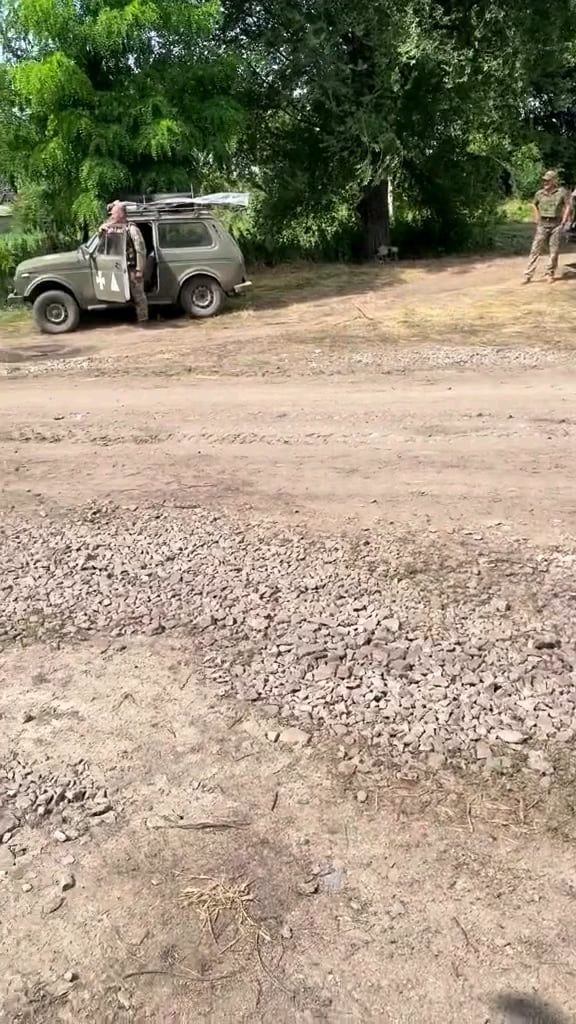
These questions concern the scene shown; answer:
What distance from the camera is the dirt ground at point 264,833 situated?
105 inches

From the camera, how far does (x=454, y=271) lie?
1891 cm

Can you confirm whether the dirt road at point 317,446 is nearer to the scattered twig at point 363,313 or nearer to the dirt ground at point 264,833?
the dirt ground at point 264,833

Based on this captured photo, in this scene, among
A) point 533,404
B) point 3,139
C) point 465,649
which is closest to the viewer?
point 465,649

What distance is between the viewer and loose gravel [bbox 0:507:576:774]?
388cm

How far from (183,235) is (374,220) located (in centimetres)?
846

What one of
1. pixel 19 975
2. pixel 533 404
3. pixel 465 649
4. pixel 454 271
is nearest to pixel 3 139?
pixel 454 271

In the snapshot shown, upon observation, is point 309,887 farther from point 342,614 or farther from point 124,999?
point 342,614

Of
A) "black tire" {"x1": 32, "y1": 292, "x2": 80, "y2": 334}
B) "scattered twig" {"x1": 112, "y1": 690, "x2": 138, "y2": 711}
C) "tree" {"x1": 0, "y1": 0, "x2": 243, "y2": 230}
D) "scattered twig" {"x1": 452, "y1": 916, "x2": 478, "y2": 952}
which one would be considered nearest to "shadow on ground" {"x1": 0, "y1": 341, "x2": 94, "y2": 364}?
"black tire" {"x1": 32, "y1": 292, "x2": 80, "y2": 334}

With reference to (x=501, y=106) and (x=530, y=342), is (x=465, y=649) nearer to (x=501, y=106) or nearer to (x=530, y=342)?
(x=530, y=342)

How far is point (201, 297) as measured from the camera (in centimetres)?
1377

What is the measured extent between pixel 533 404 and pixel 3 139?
11065mm

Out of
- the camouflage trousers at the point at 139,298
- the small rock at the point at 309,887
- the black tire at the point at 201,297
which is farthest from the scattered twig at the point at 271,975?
the black tire at the point at 201,297

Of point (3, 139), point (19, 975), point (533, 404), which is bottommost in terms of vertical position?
point (19, 975)

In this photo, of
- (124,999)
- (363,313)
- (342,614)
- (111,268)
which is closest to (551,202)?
(363,313)
